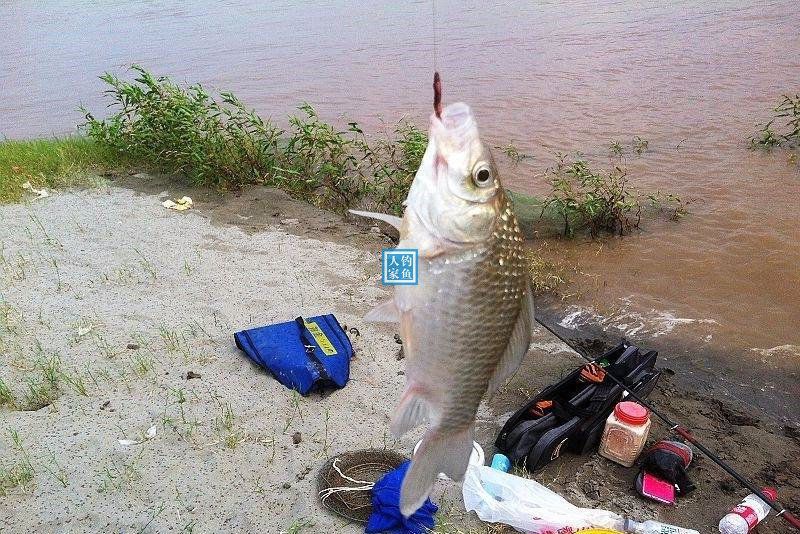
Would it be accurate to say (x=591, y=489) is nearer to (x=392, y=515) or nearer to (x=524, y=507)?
(x=524, y=507)

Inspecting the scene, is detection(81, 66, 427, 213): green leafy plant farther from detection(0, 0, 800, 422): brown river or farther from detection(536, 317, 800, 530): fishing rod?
detection(536, 317, 800, 530): fishing rod

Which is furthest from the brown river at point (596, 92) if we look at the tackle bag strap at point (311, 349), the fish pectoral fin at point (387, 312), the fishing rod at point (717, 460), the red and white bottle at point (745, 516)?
the fish pectoral fin at point (387, 312)

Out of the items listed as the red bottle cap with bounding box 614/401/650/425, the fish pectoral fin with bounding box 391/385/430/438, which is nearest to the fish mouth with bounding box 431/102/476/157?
the fish pectoral fin with bounding box 391/385/430/438

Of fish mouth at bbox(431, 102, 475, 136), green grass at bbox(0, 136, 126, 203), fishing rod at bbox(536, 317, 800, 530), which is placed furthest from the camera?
green grass at bbox(0, 136, 126, 203)

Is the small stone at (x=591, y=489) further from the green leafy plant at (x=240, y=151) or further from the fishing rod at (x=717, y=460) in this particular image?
the green leafy plant at (x=240, y=151)

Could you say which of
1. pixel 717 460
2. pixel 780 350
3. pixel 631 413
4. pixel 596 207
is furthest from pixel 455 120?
pixel 596 207

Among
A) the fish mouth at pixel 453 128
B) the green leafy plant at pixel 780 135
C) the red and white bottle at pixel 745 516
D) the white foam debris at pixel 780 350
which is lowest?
the white foam debris at pixel 780 350

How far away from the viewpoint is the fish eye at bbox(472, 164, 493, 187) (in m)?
1.67

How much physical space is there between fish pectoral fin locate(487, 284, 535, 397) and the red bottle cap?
2.28 m

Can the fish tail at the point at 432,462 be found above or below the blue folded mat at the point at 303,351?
above

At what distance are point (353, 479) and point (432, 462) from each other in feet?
6.29

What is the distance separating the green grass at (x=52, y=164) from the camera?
8023 millimetres

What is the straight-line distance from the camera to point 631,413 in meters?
3.90

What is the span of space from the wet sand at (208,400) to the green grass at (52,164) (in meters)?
1.23
